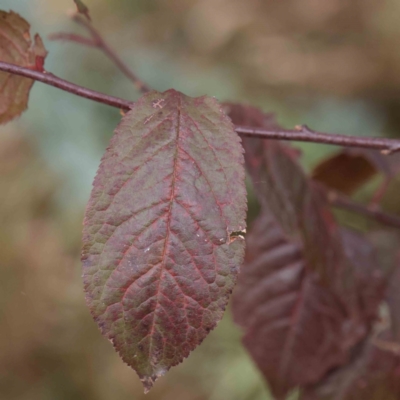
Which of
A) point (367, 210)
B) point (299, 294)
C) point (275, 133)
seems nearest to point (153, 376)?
point (275, 133)

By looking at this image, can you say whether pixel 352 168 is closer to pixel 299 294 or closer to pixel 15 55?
pixel 299 294

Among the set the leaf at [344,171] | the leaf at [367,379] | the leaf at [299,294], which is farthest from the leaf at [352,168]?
the leaf at [367,379]

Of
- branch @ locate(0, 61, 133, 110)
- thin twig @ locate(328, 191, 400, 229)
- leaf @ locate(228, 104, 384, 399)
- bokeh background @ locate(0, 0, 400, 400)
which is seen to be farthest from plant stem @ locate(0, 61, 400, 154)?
bokeh background @ locate(0, 0, 400, 400)

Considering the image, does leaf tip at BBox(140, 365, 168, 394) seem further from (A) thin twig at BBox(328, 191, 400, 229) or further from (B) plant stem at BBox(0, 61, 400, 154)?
(A) thin twig at BBox(328, 191, 400, 229)

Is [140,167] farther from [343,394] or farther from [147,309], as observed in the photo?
[343,394]

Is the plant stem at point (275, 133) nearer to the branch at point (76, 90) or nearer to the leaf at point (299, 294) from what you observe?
the branch at point (76, 90)
